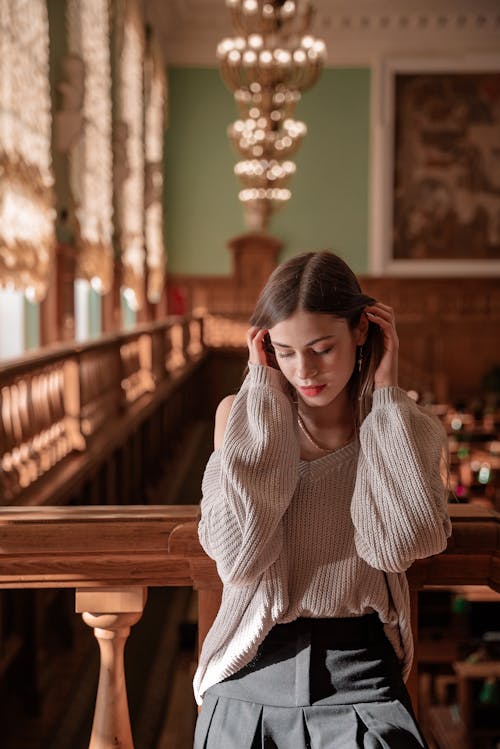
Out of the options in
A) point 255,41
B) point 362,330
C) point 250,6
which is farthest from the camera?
point 255,41

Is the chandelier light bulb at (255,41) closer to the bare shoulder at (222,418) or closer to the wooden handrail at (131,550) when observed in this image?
the bare shoulder at (222,418)

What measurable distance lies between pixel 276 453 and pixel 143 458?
28.2 feet

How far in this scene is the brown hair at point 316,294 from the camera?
5.59ft

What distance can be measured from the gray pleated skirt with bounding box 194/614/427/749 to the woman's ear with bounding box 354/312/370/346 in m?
0.52

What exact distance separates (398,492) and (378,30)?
749 inches

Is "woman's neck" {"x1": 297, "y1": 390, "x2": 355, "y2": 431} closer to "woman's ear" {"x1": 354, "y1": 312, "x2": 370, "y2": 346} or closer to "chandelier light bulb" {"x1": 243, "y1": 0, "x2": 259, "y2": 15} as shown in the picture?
"woman's ear" {"x1": 354, "y1": 312, "x2": 370, "y2": 346}

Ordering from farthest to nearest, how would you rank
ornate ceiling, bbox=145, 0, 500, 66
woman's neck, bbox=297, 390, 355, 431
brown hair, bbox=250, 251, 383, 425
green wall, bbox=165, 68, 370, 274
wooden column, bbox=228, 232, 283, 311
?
wooden column, bbox=228, 232, 283, 311, green wall, bbox=165, 68, 370, 274, ornate ceiling, bbox=145, 0, 500, 66, woman's neck, bbox=297, 390, 355, 431, brown hair, bbox=250, 251, 383, 425

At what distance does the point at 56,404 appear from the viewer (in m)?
6.40

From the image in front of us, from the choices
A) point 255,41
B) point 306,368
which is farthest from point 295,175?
point 306,368

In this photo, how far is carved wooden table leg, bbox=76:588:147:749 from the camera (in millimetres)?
1764

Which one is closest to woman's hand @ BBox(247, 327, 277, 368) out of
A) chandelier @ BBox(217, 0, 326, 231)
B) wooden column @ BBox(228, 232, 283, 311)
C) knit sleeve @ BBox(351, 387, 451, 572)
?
knit sleeve @ BBox(351, 387, 451, 572)

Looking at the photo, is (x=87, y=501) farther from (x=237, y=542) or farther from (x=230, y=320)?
(x=230, y=320)

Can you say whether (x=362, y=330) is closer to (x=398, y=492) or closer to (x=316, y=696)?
(x=398, y=492)

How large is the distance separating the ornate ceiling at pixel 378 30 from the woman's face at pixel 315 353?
18.3 meters
